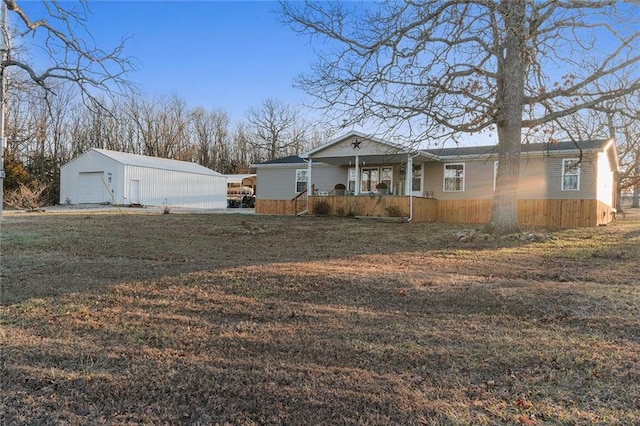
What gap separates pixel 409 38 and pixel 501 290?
29.4 feet

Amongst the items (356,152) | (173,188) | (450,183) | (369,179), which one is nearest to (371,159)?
(356,152)

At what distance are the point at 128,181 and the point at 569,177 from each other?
2644cm

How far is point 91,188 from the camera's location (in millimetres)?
30609

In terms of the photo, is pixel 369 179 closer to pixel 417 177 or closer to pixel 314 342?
pixel 417 177

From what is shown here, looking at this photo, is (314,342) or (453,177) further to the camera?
(453,177)

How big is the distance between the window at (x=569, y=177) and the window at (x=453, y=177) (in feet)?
13.7

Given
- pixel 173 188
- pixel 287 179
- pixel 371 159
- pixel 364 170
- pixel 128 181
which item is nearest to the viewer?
pixel 371 159

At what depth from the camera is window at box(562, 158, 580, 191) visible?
1798 cm

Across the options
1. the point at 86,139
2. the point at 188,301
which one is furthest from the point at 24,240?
the point at 86,139

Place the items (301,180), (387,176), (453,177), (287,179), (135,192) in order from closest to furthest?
1. (453,177)
2. (387,176)
3. (301,180)
4. (287,179)
5. (135,192)

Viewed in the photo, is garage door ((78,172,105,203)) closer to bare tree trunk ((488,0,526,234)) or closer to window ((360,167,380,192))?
window ((360,167,380,192))

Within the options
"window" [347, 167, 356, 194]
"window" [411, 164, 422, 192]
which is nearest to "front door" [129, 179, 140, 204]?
"window" [347, 167, 356, 194]

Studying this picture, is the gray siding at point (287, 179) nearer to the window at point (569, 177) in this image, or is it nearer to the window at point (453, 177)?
the window at point (453, 177)

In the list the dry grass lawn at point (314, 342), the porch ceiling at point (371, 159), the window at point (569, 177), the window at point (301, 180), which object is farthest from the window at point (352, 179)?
the dry grass lawn at point (314, 342)
